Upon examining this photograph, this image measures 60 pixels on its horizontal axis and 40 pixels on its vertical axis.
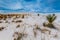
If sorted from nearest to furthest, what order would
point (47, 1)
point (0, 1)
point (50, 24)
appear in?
1. point (50, 24)
2. point (47, 1)
3. point (0, 1)

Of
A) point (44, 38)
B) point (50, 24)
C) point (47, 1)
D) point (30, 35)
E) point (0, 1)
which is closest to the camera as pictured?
point (44, 38)

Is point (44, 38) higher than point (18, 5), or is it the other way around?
point (18, 5)

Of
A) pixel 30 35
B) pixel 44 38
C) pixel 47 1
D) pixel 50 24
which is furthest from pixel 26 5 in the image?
pixel 44 38

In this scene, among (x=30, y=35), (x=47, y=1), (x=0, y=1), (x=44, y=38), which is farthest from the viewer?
(x=0, y=1)

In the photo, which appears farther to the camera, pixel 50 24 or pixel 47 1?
pixel 47 1

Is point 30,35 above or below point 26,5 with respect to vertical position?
below

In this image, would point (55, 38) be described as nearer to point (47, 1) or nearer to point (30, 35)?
point (30, 35)

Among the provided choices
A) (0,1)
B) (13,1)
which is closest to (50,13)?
(13,1)

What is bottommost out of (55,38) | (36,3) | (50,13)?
(55,38)

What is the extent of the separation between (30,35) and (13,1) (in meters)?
2.49

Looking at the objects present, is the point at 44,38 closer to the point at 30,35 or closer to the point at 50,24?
the point at 30,35

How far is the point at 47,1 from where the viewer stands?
22.4 feet

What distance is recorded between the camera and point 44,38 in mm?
4672

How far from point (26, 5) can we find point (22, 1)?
0.85 ft
